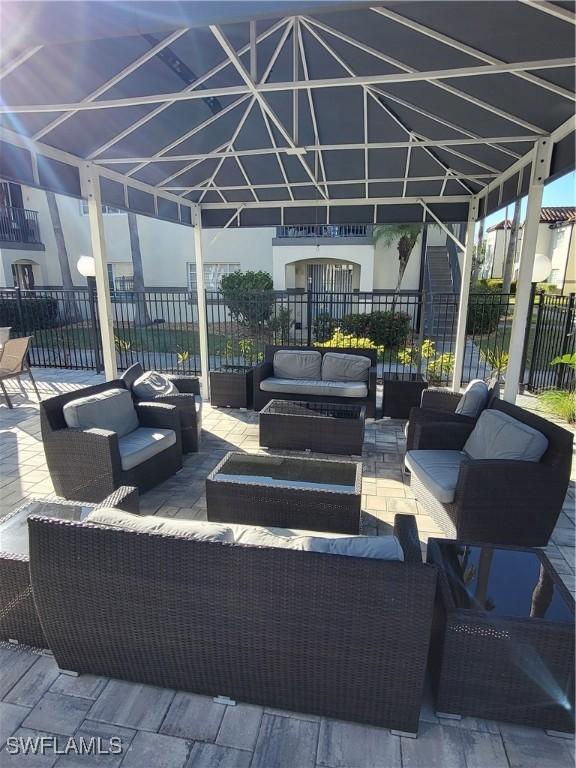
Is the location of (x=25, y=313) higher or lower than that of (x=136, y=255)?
lower

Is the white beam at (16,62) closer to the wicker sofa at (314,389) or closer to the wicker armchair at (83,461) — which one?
the wicker armchair at (83,461)

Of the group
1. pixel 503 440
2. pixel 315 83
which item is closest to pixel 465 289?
pixel 503 440

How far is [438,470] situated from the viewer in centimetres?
317

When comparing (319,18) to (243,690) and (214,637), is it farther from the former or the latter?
(243,690)

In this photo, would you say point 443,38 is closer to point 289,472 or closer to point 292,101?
point 292,101

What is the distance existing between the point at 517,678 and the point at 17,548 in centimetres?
231

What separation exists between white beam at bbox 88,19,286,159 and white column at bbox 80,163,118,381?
0.25 meters

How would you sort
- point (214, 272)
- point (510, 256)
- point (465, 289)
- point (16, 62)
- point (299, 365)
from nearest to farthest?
point (16, 62) → point (299, 365) → point (465, 289) → point (510, 256) → point (214, 272)

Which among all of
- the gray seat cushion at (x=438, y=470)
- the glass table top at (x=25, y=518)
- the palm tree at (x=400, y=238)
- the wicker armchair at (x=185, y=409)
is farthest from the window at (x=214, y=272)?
the glass table top at (x=25, y=518)

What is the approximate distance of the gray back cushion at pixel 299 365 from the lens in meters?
5.97

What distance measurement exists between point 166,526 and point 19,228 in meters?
16.9

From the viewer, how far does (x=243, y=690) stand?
1.77 metres

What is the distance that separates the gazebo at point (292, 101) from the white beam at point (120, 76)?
0.02m

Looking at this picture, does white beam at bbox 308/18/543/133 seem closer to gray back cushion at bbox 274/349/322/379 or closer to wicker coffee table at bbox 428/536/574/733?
wicker coffee table at bbox 428/536/574/733
